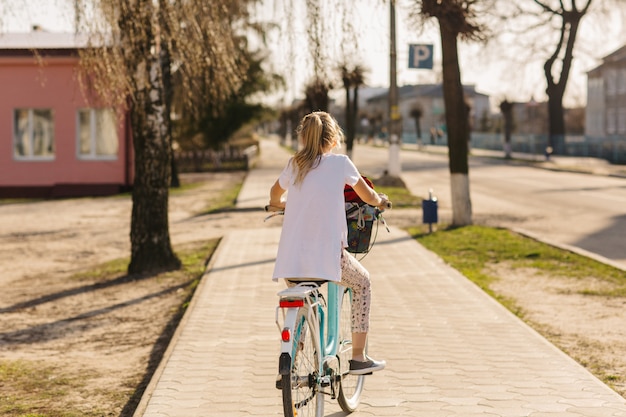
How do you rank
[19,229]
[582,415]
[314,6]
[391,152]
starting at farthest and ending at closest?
1. [391,152]
2. [19,229]
3. [314,6]
4. [582,415]

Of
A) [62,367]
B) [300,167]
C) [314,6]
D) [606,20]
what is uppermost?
[606,20]

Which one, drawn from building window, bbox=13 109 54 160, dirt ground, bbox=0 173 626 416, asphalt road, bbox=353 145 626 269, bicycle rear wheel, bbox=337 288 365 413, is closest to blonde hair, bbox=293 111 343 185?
bicycle rear wheel, bbox=337 288 365 413

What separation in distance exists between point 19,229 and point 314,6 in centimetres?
1228

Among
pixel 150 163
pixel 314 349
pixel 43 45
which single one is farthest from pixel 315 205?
pixel 43 45

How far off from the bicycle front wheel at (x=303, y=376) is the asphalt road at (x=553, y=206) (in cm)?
810

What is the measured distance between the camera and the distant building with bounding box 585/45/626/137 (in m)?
78.8

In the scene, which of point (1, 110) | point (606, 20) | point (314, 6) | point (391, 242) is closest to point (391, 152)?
point (1, 110)

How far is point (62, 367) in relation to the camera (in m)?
7.73

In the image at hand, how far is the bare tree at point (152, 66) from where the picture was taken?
1029cm

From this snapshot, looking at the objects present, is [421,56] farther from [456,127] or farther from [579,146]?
[579,146]

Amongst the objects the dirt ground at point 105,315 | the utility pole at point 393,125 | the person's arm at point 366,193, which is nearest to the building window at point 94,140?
the utility pole at point 393,125

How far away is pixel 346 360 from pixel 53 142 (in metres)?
26.1

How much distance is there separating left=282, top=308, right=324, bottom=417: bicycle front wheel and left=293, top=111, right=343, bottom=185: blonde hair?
0.74 meters

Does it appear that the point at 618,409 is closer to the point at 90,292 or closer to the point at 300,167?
the point at 300,167
